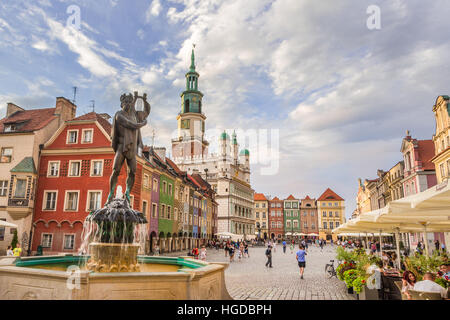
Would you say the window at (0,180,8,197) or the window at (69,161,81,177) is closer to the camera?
the window at (0,180,8,197)

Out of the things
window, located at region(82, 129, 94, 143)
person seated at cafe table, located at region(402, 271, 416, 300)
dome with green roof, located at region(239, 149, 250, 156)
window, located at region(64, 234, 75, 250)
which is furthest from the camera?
dome with green roof, located at region(239, 149, 250, 156)

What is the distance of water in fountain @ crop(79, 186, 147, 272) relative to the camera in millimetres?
7964

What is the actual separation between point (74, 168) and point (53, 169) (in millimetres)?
2099

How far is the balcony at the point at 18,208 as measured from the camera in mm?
27700

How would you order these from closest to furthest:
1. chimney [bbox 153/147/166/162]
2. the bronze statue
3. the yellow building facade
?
the bronze statue, chimney [bbox 153/147/166/162], the yellow building facade

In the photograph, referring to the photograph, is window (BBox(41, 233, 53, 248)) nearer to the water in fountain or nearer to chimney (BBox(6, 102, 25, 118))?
chimney (BBox(6, 102, 25, 118))

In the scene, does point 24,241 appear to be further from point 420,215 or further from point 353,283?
point 420,215

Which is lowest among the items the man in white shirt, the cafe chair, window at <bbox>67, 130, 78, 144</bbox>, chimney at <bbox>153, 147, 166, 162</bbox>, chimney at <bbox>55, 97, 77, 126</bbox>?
the cafe chair

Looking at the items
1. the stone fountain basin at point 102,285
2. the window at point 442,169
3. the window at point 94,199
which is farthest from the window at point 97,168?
the window at point 442,169

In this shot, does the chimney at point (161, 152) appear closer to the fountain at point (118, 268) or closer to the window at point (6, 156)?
the window at point (6, 156)

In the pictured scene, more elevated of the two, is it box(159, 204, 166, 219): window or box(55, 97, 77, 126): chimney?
box(55, 97, 77, 126): chimney

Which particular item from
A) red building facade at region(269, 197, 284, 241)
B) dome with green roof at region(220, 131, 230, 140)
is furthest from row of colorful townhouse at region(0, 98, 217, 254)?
red building facade at region(269, 197, 284, 241)

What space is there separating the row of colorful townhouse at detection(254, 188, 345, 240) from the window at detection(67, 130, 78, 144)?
83862mm
